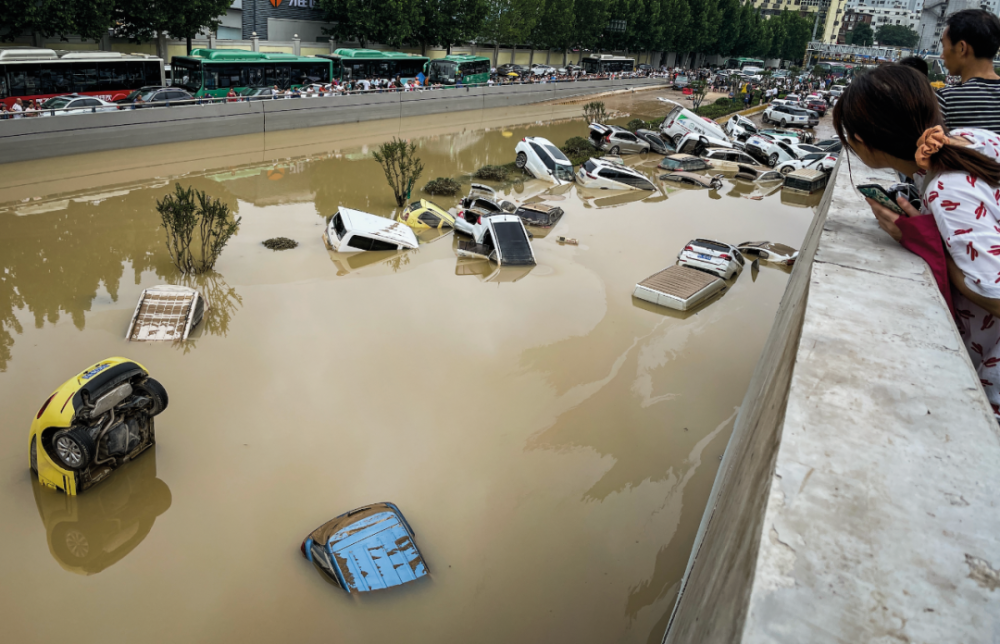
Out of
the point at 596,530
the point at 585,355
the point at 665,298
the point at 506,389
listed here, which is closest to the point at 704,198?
the point at 665,298

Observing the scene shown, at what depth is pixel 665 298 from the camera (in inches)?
486

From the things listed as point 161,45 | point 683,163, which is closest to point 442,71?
point 161,45

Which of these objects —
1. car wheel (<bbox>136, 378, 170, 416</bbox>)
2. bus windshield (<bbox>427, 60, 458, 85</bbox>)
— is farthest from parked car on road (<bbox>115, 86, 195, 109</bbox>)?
car wheel (<bbox>136, 378, 170, 416</bbox>)

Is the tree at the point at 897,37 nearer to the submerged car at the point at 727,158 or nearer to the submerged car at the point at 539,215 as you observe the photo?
the submerged car at the point at 727,158

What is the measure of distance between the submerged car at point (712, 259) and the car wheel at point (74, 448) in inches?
458

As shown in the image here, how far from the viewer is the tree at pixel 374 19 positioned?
40.9 meters

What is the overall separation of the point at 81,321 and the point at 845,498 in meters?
12.2

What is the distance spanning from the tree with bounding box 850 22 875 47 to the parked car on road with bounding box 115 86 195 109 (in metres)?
161

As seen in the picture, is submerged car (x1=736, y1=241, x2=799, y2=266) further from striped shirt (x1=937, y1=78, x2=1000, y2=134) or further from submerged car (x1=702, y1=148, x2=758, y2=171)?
striped shirt (x1=937, y1=78, x2=1000, y2=134)

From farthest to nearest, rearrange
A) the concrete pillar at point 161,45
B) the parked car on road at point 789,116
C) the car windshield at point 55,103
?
the parked car on road at point 789,116 < the concrete pillar at point 161,45 < the car windshield at point 55,103

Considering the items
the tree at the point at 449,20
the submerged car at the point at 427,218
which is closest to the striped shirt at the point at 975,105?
the submerged car at the point at 427,218

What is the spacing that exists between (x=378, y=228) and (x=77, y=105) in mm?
15316

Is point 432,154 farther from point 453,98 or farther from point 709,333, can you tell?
point 709,333

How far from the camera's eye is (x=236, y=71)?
28844mm
